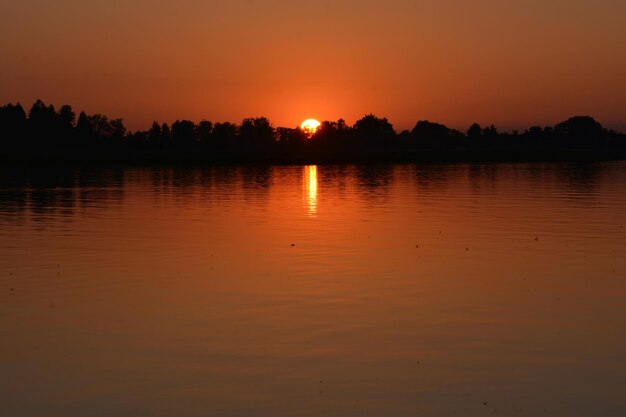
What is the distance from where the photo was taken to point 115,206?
5219 centimetres

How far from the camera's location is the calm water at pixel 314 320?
1298 cm

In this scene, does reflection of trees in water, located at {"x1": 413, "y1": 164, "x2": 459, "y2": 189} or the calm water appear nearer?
the calm water

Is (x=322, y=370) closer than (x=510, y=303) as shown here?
Yes

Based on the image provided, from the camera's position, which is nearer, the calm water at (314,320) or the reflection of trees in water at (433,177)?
the calm water at (314,320)

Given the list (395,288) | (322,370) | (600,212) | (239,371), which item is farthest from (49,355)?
(600,212)

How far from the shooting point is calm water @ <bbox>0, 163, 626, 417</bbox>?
42.6ft

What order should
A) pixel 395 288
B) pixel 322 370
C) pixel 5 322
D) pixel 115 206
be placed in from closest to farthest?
pixel 322 370, pixel 5 322, pixel 395 288, pixel 115 206

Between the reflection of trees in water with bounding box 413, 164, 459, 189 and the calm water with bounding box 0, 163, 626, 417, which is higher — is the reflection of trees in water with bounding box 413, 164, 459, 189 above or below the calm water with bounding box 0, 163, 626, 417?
above

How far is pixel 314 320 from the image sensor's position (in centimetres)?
1806

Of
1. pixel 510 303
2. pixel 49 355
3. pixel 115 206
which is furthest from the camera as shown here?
pixel 115 206

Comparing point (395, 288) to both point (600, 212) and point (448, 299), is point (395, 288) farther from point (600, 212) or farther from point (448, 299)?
point (600, 212)

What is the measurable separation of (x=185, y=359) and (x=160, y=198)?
46982 mm

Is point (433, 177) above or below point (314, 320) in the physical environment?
above

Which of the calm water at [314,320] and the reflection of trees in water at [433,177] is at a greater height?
the reflection of trees in water at [433,177]
